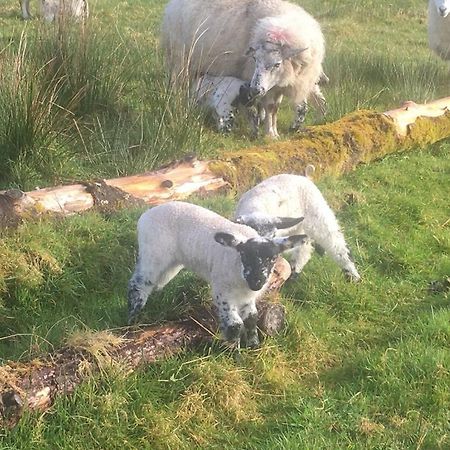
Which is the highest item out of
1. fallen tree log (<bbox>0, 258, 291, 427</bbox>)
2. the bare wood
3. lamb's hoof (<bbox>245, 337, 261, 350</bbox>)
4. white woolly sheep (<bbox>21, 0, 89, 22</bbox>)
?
white woolly sheep (<bbox>21, 0, 89, 22</bbox>)

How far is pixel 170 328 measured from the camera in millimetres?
3631

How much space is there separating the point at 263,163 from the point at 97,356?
2.90 metres

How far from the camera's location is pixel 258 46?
6984mm

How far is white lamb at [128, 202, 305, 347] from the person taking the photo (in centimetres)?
343

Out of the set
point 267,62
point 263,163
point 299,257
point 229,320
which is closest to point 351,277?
point 299,257

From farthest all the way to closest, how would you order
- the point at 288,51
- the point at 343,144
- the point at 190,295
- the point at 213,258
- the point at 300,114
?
the point at 300,114, the point at 288,51, the point at 343,144, the point at 190,295, the point at 213,258

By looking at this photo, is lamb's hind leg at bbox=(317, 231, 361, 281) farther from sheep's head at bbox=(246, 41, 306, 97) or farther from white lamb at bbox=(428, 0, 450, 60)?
white lamb at bbox=(428, 0, 450, 60)

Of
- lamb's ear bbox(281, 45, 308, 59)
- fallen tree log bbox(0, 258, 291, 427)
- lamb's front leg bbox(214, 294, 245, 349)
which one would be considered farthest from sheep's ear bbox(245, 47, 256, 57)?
lamb's front leg bbox(214, 294, 245, 349)

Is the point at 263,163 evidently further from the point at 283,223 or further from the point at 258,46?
the point at 283,223

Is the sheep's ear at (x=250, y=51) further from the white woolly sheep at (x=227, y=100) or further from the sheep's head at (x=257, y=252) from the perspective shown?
the sheep's head at (x=257, y=252)

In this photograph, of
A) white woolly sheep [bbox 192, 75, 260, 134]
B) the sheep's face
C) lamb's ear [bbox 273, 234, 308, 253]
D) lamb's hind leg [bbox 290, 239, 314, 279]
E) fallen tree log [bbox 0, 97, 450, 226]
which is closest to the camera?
lamb's ear [bbox 273, 234, 308, 253]

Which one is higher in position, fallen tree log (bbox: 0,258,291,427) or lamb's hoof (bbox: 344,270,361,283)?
fallen tree log (bbox: 0,258,291,427)

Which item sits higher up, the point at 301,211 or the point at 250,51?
the point at 250,51

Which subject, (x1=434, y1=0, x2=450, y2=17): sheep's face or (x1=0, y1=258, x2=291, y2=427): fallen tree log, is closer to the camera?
(x1=0, y1=258, x2=291, y2=427): fallen tree log
